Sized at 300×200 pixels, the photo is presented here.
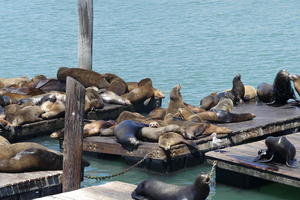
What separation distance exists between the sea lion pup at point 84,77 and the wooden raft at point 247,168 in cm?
510

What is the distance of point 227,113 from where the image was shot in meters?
9.95

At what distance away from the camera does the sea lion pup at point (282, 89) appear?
11.1 meters

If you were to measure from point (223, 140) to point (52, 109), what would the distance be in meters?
3.05

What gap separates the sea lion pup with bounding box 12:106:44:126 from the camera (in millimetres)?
10469

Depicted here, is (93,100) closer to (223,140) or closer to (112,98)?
(112,98)

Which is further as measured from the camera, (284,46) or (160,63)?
(284,46)

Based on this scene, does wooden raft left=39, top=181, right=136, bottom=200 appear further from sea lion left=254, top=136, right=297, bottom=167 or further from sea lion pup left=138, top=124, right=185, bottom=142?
sea lion pup left=138, top=124, right=185, bottom=142

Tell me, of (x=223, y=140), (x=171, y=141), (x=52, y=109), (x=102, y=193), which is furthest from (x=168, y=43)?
(x=102, y=193)

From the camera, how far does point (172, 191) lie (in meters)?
6.21

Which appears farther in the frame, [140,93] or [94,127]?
[140,93]

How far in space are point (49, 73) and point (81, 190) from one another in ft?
45.1

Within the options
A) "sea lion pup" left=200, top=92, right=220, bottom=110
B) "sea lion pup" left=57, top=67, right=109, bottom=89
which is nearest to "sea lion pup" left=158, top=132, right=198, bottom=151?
"sea lion pup" left=200, top=92, right=220, bottom=110

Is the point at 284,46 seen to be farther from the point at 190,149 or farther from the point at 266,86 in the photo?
the point at 190,149

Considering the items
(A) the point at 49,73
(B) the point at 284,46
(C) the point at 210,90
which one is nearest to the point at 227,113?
(C) the point at 210,90
